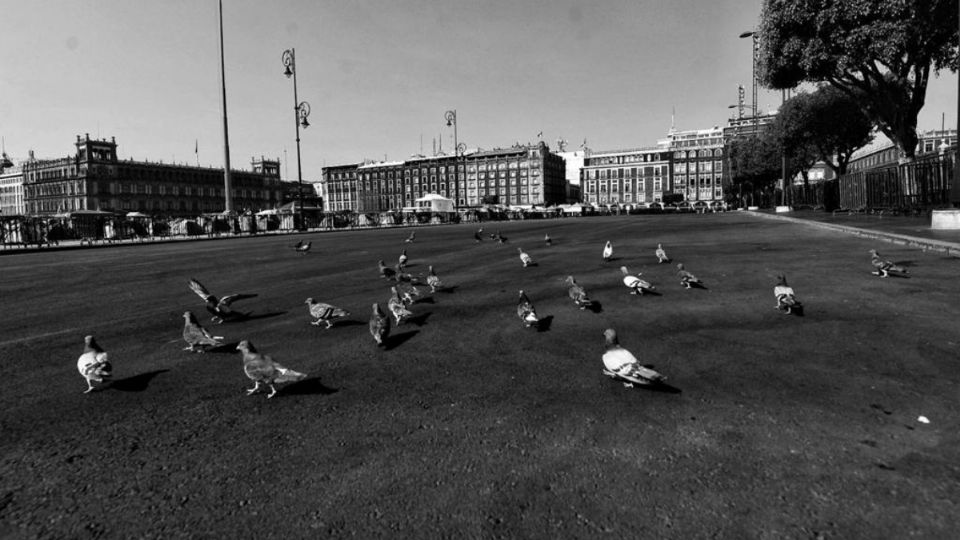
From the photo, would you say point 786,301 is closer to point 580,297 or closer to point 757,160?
point 580,297

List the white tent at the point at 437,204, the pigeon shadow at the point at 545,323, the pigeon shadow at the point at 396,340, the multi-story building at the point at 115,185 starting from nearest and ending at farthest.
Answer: the pigeon shadow at the point at 396,340 < the pigeon shadow at the point at 545,323 < the white tent at the point at 437,204 < the multi-story building at the point at 115,185

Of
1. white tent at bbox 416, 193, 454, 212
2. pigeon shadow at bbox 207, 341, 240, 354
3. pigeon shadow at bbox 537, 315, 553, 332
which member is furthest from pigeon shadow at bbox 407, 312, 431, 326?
white tent at bbox 416, 193, 454, 212

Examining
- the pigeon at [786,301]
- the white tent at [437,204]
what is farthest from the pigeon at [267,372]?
the white tent at [437,204]

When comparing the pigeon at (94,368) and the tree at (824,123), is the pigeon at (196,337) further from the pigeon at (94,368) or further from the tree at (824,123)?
the tree at (824,123)

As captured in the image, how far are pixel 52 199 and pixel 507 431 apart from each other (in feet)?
587

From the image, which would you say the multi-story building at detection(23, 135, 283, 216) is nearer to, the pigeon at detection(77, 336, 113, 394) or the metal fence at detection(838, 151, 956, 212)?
the metal fence at detection(838, 151, 956, 212)

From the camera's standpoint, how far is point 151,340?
6.60 metres

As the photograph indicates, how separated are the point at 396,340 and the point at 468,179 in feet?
501

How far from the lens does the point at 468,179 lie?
15625 cm

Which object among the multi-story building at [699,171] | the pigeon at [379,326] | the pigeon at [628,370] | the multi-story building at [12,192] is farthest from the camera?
the multi-story building at [12,192]

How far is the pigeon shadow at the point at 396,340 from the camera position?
6.06 m

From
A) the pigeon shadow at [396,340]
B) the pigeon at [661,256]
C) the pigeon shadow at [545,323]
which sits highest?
the pigeon at [661,256]

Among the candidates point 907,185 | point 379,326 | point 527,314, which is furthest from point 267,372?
point 907,185

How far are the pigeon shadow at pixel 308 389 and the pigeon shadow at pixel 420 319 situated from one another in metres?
2.44
